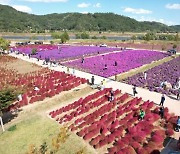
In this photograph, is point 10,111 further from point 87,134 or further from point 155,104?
point 155,104

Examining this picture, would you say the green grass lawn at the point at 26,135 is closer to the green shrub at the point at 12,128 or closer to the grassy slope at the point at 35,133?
the grassy slope at the point at 35,133

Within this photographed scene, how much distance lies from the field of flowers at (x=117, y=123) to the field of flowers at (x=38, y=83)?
4.28 meters

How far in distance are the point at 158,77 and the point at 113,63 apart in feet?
41.6

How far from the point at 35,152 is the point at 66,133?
348 cm

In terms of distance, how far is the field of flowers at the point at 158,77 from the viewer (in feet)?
109

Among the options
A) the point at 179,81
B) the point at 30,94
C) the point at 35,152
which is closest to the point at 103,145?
the point at 35,152

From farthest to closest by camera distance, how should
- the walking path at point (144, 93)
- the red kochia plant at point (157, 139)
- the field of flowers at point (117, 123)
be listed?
the walking path at point (144, 93) → the field of flowers at point (117, 123) → the red kochia plant at point (157, 139)

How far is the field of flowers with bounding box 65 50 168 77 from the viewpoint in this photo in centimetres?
4219

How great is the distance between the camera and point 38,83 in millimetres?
35312

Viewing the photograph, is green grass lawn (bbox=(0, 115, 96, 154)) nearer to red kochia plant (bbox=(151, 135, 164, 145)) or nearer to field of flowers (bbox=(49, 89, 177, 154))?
field of flowers (bbox=(49, 89, 177, 154))

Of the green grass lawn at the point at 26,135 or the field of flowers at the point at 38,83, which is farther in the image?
the field of flowers at the point at 38,83

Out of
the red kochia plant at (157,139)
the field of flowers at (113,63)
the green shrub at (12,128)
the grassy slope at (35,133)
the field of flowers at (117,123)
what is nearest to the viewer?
the red kochia plant at (157,139)

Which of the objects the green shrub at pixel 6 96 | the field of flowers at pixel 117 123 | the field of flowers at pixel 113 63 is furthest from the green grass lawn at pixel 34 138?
the field of flowers at pixel 113 63

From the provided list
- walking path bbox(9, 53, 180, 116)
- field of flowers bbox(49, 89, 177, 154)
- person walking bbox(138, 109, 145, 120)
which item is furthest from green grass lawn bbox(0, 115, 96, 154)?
walking path bbox(9, 53, 180, 116)
